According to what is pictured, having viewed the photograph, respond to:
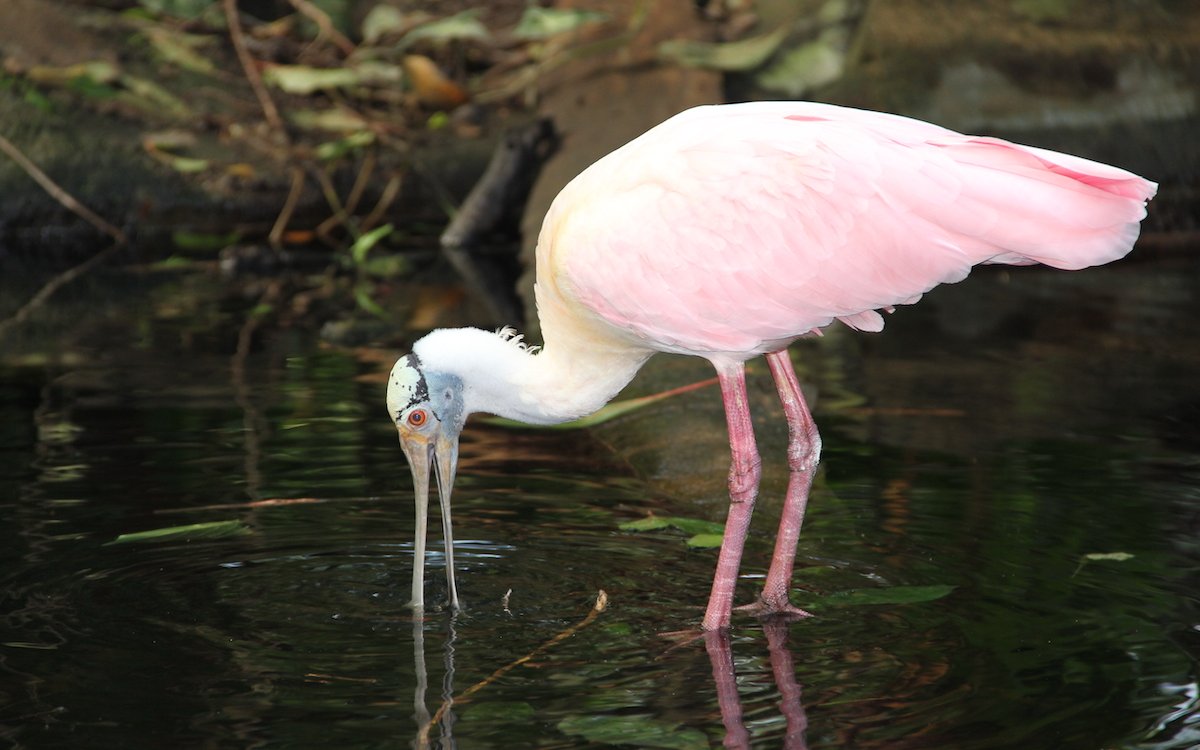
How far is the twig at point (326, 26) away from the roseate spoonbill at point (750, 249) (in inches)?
453

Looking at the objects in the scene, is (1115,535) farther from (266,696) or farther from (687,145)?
(266,696)

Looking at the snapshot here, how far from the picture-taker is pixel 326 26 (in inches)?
673

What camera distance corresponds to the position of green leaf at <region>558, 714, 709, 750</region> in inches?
180

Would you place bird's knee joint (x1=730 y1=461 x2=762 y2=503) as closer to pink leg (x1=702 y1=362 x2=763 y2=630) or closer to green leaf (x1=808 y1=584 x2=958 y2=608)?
pink leg (x1=702 y1=362 x2=763 y2=630)

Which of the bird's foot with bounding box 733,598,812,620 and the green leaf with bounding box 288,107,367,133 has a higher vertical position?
the green leaf with bounding box 288,107,367,133

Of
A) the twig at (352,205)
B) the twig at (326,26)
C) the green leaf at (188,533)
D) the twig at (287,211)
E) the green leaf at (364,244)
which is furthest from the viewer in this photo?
the twig at (326,26)

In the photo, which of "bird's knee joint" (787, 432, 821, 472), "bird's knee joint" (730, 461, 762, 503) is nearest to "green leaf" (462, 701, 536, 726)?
"bird's knee joint" (730, 461, 762, 503)

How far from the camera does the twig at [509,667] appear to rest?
15.6 feet

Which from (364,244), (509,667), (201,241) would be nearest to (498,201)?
(364,244)

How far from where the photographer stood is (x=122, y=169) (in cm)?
1585

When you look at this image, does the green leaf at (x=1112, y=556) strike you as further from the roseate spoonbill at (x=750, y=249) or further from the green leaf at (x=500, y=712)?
the green leaf at (x=500, y=712)

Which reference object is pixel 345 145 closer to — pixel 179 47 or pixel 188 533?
pixel 179 47

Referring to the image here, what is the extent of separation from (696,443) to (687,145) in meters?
2.27

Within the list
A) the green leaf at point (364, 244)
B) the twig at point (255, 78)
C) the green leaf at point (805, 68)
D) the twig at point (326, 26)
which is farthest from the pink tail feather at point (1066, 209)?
the twig at point (326, 26)
